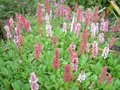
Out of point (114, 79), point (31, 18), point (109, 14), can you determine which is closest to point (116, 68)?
point (114, 79)

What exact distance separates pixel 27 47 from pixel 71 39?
755mm

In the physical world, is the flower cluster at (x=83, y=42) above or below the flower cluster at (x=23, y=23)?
below

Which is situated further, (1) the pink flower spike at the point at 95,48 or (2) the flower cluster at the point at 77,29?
(2) the flower cluster at the point at 77,29

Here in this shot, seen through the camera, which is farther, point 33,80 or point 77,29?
point 77,29

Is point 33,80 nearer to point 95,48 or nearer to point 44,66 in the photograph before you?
point 44,66

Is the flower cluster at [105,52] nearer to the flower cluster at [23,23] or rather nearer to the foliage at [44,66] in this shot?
the foliage at [44,66]

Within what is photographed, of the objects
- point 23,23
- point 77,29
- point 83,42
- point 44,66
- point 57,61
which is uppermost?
point 23,23

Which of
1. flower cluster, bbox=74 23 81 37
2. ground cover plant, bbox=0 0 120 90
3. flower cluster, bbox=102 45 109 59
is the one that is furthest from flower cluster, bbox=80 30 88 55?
flower cluster, bbox=74 23 81 37

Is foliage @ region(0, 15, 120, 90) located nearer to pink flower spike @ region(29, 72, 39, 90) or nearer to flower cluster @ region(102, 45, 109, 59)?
flower cluster @ region(102, 45, 109, 59)

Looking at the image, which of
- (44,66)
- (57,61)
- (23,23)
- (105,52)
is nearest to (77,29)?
(105,52)

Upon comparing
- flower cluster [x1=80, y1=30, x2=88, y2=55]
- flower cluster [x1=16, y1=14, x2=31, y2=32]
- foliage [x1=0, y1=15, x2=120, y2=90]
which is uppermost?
flower cluster [x1=16, y1=14, x2=31, y2=32]

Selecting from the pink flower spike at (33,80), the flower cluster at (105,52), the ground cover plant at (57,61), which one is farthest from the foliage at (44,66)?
the pink flower spike at (33,80)

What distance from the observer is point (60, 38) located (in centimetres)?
528

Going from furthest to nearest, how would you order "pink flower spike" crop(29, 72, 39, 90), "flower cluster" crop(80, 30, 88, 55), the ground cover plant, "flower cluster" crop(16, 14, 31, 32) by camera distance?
"flower cluster" crop(16, 14, 31, 32) → "flower cluster" crop(80, 30, 88, 55) → the ground cover plant → "pink flower spike" crop(29, 72, 39, 90)
